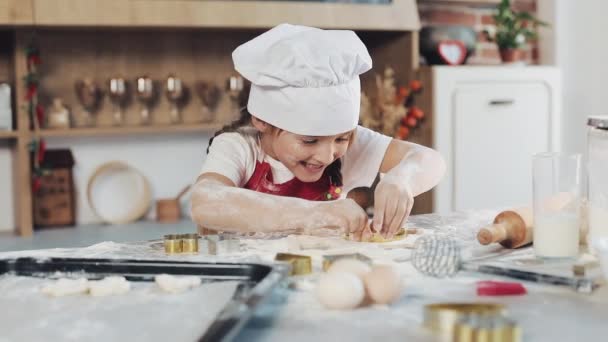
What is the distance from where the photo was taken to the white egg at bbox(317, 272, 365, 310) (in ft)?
2.50

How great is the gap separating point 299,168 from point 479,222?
359 millimetres

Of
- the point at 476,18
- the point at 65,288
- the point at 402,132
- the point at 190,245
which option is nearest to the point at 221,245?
the point at 190,245

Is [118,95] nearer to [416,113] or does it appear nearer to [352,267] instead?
[416,113]

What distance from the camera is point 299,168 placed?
1.50 metres

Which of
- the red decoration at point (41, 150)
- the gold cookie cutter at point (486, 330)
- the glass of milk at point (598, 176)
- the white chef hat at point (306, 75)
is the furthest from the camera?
the red decoration at point (41, 150)

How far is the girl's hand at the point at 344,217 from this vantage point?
1156 millimetres

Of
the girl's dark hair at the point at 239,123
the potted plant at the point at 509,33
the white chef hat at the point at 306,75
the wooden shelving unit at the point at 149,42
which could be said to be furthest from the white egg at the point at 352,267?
the potted plant at the point at 509,33

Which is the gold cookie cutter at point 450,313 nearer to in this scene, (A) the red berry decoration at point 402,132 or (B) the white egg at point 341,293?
(B) the white egg at point 341,293

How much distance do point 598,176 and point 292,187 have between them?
758 millimetres

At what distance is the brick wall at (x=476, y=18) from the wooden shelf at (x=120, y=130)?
3.39 feet

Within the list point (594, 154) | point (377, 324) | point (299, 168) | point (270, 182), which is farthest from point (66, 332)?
point (270, 182)

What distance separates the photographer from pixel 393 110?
283 cm

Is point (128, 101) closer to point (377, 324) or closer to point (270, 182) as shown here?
point (270, 182)

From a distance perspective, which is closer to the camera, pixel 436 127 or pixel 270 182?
pixel 270 182
